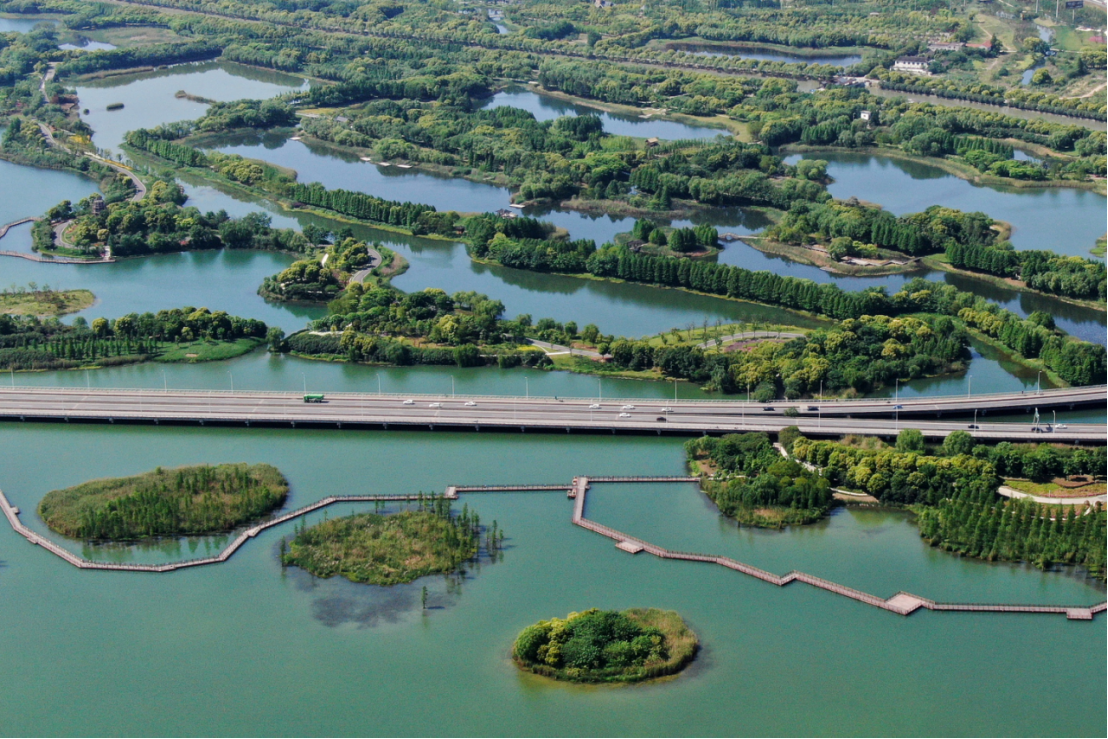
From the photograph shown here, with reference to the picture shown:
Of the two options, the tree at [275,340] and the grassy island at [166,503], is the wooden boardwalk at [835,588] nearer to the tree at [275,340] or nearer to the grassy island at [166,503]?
the grassy island at [166,503]

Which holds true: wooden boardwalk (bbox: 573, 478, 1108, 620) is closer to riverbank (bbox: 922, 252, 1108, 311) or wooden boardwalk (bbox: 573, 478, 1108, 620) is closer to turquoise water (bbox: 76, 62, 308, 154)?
riverbank (bbox: 922, 252, 1108, 311)

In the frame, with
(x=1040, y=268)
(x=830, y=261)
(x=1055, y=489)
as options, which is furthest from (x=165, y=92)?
(x=1055, y=489)

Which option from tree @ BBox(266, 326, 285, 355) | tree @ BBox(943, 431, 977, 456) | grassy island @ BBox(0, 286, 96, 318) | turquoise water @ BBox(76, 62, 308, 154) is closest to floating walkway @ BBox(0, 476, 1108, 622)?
tree @ BBox(943, 431, 977, 456)

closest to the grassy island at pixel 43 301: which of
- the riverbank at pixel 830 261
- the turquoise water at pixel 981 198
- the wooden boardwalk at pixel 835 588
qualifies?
the wooden boardwalk at pixel 835 588

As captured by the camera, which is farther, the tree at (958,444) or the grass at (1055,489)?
the tree at (958,444)

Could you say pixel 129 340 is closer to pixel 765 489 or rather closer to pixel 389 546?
pixel 389 546

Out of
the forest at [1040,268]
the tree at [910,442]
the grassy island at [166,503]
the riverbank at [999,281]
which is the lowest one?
the grassy island at [166,503]

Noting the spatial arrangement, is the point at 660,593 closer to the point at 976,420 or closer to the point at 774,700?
the point at 774,700
